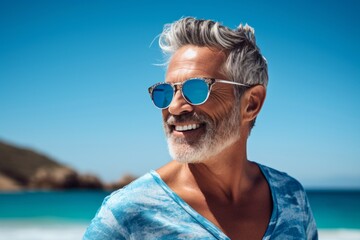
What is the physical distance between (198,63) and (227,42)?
0.48 feet

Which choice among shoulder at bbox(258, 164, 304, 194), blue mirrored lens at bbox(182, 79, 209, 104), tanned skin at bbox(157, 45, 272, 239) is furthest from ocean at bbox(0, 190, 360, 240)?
blue mirrored lens at bbox(182, 79, 209, 104)

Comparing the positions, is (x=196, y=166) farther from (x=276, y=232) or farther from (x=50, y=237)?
(x=50, y=237)

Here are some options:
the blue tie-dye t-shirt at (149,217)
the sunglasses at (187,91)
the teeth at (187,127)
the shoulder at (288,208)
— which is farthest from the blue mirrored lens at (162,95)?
the shoulder at (288,208)

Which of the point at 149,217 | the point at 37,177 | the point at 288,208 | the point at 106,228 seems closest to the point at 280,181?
the point at 288,208

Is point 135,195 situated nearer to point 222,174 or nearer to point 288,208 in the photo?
point 222,174

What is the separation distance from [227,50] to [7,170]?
183 feet

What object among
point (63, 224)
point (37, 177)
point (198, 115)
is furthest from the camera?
point (37, 177)

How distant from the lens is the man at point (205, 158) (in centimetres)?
191

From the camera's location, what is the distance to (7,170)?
54.8 meters

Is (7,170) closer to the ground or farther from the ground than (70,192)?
farther from the ground

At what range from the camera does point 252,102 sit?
2188 mm

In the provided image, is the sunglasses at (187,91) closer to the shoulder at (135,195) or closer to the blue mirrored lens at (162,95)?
the blue mirrored lens at (162,95)

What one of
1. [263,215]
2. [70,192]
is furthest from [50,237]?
[70,192]

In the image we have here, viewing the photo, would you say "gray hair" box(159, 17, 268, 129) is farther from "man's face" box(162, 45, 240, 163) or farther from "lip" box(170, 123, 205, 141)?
"lip" box(170, 123, 205, 141)
